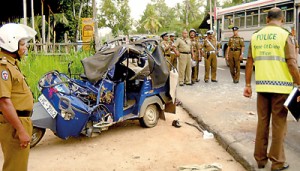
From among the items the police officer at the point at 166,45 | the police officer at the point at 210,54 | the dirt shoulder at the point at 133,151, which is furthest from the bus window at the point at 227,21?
the dirt shoulder at the point at 133,151

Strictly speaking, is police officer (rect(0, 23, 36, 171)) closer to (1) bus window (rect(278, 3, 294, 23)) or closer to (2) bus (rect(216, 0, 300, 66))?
(2) bus (rect(216, 0, 300, 66))

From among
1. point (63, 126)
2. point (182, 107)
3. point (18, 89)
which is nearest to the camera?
point (18, 89)

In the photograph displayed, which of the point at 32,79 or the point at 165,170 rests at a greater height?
the point at 32,79

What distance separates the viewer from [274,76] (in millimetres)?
4090

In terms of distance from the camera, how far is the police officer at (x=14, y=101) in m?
2.87

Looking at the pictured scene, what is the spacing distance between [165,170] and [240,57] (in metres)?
7.76

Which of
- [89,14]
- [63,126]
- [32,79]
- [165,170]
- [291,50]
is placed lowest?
[165,170]

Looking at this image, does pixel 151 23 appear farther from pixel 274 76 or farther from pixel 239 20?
pixel 274 76

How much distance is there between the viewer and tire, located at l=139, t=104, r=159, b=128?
655 centimetres

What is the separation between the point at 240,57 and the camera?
1170 cm

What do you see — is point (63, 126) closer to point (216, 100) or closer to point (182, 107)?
point (182, 107)

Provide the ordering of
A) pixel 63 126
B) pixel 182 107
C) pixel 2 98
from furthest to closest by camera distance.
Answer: pixel 182 107 < pixel 63 126 < pixel 2 98

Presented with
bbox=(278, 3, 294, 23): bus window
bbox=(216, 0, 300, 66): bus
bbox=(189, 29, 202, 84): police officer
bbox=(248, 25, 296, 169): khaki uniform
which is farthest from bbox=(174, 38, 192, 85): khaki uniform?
bbox=(248, 25, 296, 169): khaki uniform

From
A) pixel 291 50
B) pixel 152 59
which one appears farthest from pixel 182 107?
pixel 291 50
